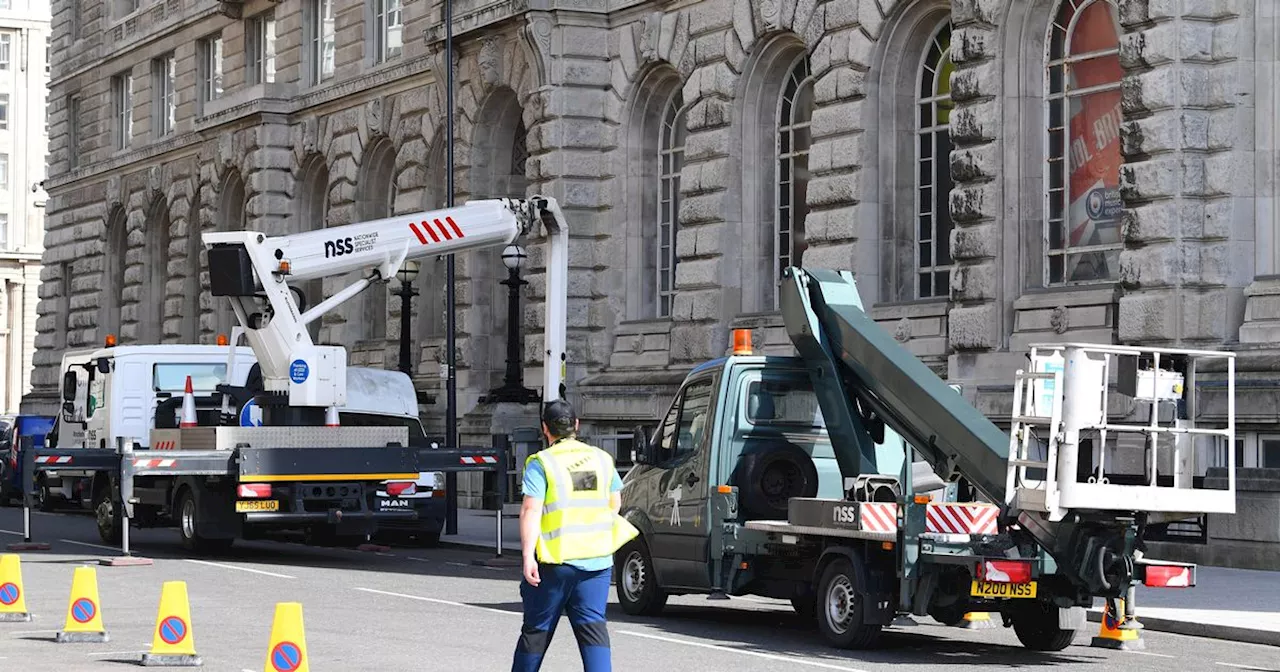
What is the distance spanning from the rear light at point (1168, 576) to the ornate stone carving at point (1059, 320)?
34.8 ft

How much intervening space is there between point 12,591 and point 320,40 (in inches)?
1155

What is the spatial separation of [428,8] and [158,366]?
12.6 metres

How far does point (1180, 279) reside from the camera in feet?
76.4

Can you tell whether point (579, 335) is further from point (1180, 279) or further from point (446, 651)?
point (446, 651)

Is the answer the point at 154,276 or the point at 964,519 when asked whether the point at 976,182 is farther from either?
the point at 154,276

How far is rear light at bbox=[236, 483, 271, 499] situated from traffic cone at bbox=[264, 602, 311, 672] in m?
12.2

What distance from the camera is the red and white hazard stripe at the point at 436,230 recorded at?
1013 inches

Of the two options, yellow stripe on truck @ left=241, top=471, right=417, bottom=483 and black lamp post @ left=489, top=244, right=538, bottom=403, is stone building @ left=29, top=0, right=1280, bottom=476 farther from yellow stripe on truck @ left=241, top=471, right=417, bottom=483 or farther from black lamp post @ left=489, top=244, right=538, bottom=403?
yellow stripe on truck @ left=241, top=471, right=417, bottom=483

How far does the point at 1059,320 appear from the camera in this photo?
25.4 metres

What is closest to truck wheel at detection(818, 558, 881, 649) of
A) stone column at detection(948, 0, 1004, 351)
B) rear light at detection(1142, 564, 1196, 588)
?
rear light at detection(1142, 564, 1196, 588)

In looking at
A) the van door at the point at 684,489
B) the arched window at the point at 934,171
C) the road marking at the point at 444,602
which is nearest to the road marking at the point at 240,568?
the road marking at the point at 444,602

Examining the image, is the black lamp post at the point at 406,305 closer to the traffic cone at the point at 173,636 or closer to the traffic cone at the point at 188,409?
the traffic cone at the point at 188,409

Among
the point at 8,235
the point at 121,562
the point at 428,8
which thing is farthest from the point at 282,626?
the point at 8,235

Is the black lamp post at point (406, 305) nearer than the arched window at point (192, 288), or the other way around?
the black lamp post at point (406, 305)
